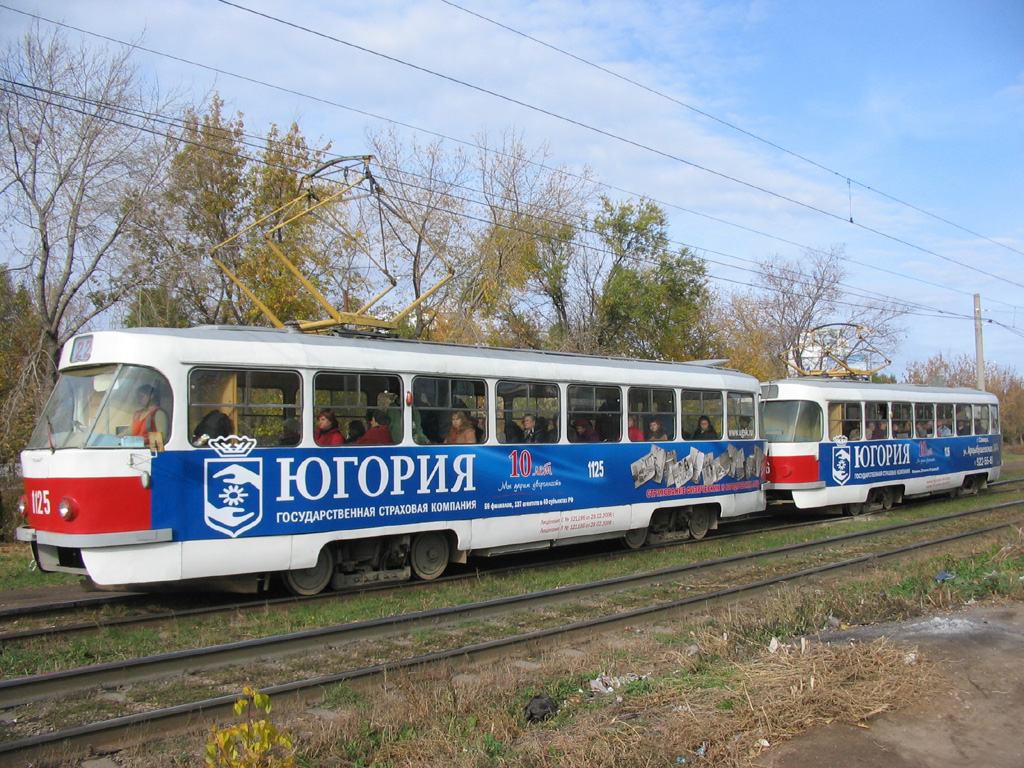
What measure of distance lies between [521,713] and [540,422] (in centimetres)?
594

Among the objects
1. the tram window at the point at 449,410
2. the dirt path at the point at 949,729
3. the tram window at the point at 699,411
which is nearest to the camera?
the dirt path at the point at 949,729

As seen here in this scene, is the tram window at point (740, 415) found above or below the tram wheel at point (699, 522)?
above

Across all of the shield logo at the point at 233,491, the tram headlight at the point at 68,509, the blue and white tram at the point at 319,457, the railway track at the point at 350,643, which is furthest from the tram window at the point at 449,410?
the tram headlight at the point at 68,509

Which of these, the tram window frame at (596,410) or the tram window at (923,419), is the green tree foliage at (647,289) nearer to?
the tram window at (923,419)

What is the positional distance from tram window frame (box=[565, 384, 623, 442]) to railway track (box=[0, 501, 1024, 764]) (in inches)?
85.4

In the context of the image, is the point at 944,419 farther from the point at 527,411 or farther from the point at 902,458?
the point at 527,411

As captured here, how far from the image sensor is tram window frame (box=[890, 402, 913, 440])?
18.9 metres

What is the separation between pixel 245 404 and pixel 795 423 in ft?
39.0

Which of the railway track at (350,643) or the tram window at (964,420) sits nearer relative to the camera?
the railway track at (350,643)

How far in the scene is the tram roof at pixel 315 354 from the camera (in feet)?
26.6

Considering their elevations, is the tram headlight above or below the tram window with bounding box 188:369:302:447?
below

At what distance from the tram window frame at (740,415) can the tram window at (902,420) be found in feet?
19.1

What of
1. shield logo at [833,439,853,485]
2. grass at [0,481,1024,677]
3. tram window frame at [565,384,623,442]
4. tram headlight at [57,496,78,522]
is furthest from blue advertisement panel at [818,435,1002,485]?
tram headlight at [57,496,78,522]

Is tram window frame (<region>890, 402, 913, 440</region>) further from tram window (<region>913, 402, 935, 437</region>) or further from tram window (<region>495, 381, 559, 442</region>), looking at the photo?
tram window (<region>495, 381, 559, 442</region>)
